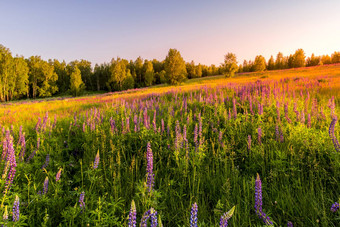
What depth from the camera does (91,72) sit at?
87.1 metres

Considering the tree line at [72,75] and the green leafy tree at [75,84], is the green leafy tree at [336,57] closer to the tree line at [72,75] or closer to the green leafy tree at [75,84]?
the tree line at [72,75]

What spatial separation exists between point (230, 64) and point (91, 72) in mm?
68039

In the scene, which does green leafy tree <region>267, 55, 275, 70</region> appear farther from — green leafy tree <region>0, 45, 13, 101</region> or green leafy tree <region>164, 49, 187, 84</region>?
green leafy tree <region>0, 45, 13, 101</region>

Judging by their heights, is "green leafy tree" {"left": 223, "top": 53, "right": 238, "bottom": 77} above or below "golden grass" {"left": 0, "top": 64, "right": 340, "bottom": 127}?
above

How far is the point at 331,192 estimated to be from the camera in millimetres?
2012

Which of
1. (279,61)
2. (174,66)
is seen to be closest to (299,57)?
(279,61)

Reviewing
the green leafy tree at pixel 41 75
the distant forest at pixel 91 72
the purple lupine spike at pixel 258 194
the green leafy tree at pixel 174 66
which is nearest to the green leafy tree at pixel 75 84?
the distant forest at pixel 91 72

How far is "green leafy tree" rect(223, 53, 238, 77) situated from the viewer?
50.7m

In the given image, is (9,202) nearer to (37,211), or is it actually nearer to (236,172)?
(37,211)

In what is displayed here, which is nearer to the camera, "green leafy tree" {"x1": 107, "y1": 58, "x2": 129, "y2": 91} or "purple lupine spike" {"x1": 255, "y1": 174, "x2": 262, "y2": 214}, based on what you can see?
"purple lupine spike" {"x1": 255, "y1": 174, "x2": 262, "y2": 214}

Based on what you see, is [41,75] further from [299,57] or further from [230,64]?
[299,57]

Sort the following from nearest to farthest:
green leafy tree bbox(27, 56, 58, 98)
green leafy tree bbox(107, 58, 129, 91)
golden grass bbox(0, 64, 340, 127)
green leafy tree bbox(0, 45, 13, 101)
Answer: golden grass bbox(0, 64, 340, 127), green leafy tree bbox(0, 45, 13, 101), green leafy tree bbox(27, 56, 58, 98), green leafy tree bbox(107, 58, 129, 91)

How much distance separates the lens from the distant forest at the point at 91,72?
1891 inches

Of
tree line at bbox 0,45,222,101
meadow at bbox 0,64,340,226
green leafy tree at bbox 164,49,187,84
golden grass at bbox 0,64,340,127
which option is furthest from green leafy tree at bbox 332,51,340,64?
meadow at bbox 0,64,340,226
